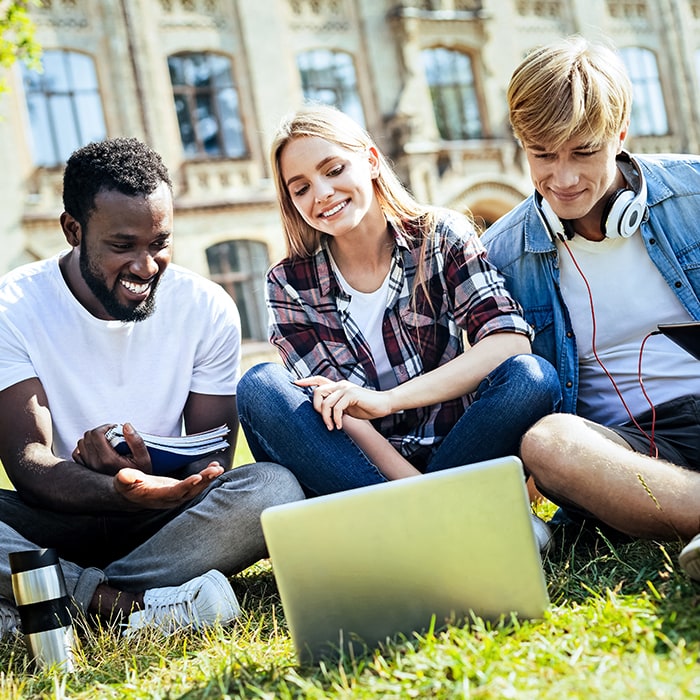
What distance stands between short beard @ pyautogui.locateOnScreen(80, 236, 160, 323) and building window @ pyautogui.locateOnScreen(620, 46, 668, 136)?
17643 mm

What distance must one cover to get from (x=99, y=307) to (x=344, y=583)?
1841mm

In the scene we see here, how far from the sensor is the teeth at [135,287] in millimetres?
3432

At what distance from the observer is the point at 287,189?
3.47m

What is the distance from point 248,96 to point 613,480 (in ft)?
47.4

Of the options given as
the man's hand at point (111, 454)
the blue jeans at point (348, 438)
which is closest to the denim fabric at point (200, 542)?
the blue jeans at point (348, 438)

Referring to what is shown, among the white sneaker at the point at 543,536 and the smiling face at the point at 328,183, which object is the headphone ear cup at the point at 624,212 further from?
the white sneaker at the point at 543,536

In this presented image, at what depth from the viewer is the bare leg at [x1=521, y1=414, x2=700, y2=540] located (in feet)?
8.50

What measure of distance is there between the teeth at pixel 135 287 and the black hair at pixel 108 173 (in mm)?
301

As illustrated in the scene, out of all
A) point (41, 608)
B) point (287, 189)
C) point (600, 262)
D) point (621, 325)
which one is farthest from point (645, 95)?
point (41, 608)

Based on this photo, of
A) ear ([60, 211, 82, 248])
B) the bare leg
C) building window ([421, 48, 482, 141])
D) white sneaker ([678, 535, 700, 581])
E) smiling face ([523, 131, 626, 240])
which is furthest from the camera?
building window ([421, 48, 482, 141])

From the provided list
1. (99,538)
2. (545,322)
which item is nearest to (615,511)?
(545,322)

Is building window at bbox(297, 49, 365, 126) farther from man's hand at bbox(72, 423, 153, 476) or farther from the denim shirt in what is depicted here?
man's hand at bbox(72, 423, 153, 476)

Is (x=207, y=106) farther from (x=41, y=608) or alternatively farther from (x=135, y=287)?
(x=41, y=608)

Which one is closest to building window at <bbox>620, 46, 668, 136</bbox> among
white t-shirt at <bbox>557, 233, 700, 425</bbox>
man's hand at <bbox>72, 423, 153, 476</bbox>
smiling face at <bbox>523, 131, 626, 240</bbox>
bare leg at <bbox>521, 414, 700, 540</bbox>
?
white t-shirt at <bbox>557, 233, 700, 425</bbox>
